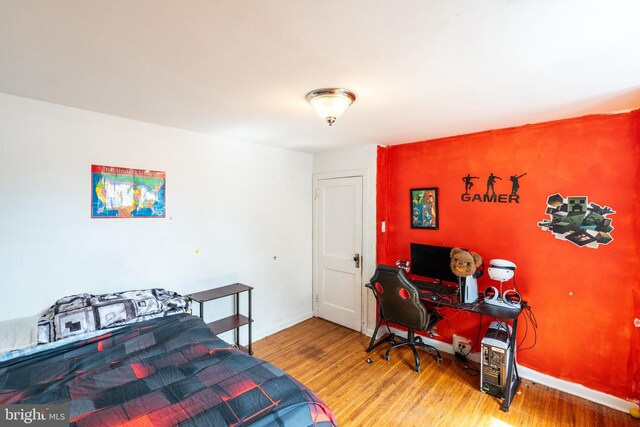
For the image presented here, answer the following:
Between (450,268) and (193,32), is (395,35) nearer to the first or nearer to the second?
(193,32)

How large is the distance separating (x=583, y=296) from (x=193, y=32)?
332 cm

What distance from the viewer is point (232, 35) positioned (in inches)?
48.4

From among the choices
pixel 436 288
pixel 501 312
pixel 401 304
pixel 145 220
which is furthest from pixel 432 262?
pixel 145 220

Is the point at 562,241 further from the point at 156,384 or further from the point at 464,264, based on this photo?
the point at 156,384

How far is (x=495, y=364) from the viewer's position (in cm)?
238

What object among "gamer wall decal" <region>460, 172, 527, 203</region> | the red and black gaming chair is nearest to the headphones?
the red and black gaming chair

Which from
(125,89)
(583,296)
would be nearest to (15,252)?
(125,89)

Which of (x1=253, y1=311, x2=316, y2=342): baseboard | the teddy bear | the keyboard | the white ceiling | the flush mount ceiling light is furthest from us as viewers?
(x1=253, y1=311, x2=316, y2=342): baseboard

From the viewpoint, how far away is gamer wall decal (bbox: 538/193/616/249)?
7.48 ft

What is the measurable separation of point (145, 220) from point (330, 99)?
1972 millimetres

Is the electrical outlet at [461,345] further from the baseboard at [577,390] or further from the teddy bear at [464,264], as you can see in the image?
the teddy bear at [464,264]

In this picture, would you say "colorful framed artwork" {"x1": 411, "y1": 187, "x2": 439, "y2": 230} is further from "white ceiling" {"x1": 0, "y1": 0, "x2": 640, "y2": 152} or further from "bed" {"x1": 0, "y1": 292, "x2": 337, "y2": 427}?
"bed" {"x1": 0, "y1": 292, "x2": 337, "y2": 427}

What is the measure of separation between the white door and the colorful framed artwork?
2.13ft

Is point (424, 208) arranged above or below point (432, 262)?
above
